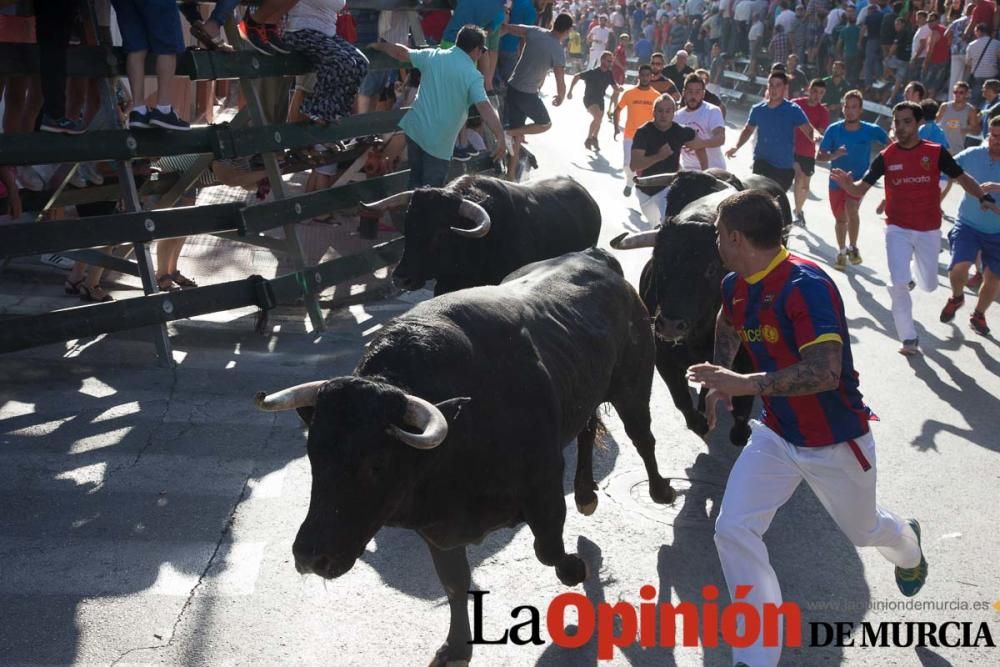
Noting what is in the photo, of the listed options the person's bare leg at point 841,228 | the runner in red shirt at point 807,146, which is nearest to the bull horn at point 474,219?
the person's bare leg at point 841,228

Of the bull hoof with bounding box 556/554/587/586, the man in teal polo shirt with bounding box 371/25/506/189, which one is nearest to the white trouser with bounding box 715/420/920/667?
the bull hoof with bounding box 556/554/587/586

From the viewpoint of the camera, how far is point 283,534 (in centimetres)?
613

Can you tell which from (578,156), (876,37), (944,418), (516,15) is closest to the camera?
(944,418)

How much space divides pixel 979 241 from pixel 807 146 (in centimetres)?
429

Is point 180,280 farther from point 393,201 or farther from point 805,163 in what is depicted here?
point 805,163

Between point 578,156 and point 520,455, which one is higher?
point 520,455

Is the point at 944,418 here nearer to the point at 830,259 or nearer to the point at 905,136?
the point at 905,136

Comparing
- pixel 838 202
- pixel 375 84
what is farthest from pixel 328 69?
pixel 838 202

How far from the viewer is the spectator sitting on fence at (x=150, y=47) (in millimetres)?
7965

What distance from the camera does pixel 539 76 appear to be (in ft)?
47.2

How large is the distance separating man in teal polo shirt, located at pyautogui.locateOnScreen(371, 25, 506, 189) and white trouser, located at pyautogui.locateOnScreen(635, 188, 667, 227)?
8.02 feet

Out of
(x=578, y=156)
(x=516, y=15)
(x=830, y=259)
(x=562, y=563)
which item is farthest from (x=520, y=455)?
(x=578, y=156)

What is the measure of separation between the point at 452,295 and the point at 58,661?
2420 mm

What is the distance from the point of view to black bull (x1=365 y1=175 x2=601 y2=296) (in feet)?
27.6
